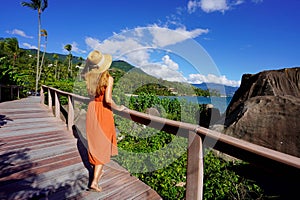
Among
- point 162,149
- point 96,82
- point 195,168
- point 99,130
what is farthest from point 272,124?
point 96,82

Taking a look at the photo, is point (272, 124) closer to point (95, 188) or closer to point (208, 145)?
point (208, 145)

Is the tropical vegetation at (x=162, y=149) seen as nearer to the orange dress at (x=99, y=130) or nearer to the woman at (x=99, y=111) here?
the woman at (x=99, y=111)

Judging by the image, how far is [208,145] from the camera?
1.39 m

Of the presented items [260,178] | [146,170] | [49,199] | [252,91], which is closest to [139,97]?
[146,170]

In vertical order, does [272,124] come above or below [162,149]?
above

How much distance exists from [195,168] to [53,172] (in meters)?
1.93

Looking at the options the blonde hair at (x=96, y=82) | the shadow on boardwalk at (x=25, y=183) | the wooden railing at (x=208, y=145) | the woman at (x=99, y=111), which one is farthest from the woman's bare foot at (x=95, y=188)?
the blonde hair at (x=96, y=82)

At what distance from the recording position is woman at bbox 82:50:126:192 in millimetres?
2033

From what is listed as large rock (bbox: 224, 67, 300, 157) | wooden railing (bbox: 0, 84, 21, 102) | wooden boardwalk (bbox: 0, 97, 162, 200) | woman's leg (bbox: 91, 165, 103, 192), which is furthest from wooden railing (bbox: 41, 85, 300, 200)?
wooden railing (bbox: 0, 84, 21, 102)

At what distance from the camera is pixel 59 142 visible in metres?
3.58

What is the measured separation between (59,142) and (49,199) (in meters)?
1.85

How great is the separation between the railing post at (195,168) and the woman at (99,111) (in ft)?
3.11

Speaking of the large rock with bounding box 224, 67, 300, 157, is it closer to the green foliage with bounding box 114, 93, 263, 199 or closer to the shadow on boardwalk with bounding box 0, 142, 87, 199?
the green foliage with bounding box 114, 93, 263, 199

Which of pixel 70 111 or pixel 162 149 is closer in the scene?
pixel 162 149
